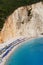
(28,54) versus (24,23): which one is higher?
(24,23)

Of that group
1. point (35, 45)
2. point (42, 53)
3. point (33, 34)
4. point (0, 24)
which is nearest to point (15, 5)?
point (0, 24)

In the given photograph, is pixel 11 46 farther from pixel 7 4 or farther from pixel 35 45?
pixel 7 4

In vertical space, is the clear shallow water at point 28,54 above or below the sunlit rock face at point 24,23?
below

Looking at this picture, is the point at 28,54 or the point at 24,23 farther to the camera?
the point at 24,23

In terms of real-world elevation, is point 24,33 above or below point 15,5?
below

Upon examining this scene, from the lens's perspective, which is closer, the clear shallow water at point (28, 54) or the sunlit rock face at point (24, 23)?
the clear shallow water at point (28, 54)
